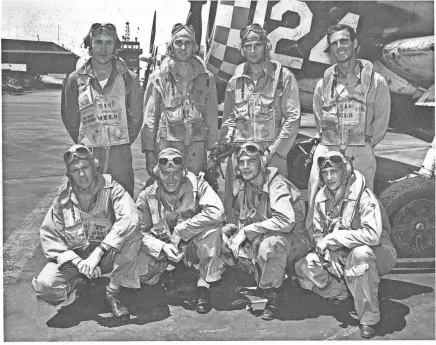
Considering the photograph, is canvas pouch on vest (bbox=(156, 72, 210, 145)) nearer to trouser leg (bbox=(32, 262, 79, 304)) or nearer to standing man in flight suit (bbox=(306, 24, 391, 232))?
standing man in flight suit (bbox=(306, 24, 391, 232))

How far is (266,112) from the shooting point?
14.6 feet

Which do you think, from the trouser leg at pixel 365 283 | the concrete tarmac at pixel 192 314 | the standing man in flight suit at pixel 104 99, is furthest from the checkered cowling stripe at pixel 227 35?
the trouser leg at pixel 365 283

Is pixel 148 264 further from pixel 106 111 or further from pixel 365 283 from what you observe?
pixel 365 283

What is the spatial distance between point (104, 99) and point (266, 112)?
4.56 ft

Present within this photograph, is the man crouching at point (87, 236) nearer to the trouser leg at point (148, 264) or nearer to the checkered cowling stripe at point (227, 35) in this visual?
the trouser leg at point (148, 264)

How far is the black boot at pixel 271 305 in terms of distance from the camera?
3609 millimetres

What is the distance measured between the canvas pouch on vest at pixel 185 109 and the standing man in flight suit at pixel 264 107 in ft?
0.82

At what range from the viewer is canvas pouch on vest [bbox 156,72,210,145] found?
14.6 feet

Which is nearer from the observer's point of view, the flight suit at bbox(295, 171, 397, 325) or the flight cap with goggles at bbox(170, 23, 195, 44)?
the flight suit at bbox(295, 171, 397, 325)

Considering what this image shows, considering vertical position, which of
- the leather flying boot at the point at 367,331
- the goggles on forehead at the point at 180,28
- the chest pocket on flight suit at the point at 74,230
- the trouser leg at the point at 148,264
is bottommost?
the leather flying boot at the point at 367,331

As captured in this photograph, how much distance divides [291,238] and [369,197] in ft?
2.18

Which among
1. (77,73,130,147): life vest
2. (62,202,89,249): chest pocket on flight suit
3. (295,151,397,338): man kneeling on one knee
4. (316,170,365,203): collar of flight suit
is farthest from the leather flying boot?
(77,73,130,147): life vest

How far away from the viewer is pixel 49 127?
1512 centimetres

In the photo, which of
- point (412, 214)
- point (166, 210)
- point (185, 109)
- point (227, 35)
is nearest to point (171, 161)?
point (166, 210)
